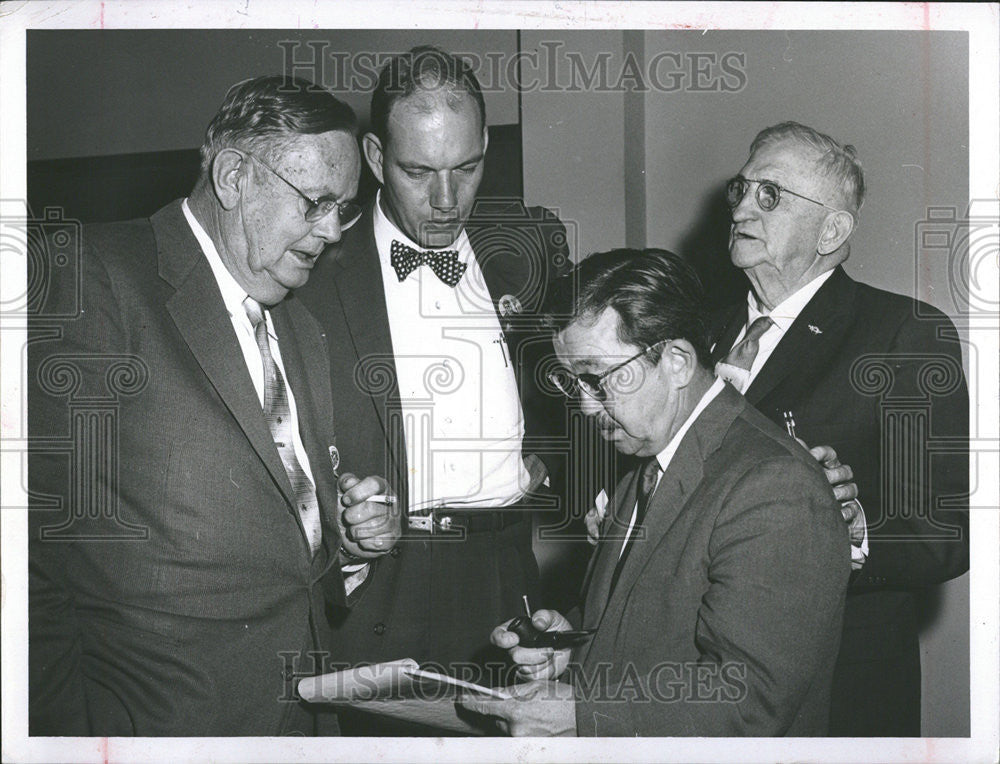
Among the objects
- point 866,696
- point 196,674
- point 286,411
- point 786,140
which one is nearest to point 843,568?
point 866,696

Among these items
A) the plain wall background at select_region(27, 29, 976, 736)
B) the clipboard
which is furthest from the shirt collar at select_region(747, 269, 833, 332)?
the clipboard

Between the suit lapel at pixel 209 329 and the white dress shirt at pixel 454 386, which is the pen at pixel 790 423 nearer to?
the white dress shirt at pixel 454 386

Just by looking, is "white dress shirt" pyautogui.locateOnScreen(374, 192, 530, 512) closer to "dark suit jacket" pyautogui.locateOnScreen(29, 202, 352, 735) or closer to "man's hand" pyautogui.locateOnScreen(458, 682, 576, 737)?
"dark suit jacket" pyautogui.locateOnScreen(29, 202, 352, 735)

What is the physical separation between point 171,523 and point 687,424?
4.10 feet

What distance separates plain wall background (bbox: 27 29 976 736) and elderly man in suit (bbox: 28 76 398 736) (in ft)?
0.51

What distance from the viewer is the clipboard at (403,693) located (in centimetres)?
240

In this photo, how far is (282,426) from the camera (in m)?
2.48

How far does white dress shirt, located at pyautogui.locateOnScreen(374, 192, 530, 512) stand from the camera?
253 cm

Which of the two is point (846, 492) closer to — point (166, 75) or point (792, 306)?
point (792, 306)

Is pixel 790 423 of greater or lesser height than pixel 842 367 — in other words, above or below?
below

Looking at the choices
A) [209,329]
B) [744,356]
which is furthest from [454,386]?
[744,356]

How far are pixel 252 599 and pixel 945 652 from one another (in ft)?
5.72

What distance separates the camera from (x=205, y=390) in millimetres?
2414

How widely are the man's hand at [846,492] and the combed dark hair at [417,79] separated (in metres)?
1.18
